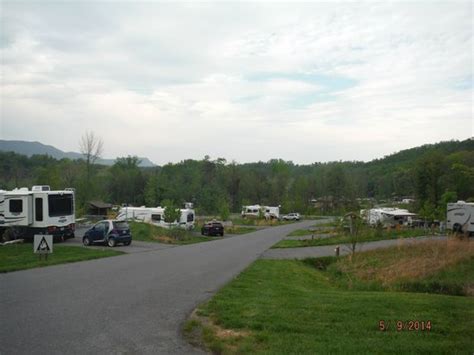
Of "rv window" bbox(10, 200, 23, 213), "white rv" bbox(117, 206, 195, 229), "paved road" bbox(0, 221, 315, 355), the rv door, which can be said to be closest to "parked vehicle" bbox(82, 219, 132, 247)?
the rv door

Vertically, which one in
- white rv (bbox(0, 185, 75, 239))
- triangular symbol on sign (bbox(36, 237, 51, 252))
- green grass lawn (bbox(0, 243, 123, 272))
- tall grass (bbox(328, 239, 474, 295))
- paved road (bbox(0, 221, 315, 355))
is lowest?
tall grass (bbox(328, 239, 474, 295))

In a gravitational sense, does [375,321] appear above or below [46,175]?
below

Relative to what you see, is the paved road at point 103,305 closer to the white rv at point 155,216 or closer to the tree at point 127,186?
the white rv at point 155,216

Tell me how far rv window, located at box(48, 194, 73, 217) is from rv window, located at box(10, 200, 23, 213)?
1.61 m

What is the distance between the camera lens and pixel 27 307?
9.38m

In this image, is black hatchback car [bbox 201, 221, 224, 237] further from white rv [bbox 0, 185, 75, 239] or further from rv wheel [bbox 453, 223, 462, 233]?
rv wheel [bbox 453, 223, 462, 233]

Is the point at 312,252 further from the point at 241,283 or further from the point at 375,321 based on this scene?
the point at 375,321

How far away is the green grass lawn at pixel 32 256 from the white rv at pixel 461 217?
90.2ft

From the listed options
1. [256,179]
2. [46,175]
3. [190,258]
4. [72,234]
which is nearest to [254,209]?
[256,179]

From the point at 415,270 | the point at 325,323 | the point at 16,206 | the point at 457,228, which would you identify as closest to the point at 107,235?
the point at 16,206

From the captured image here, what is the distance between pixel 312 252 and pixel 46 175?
40809 mm

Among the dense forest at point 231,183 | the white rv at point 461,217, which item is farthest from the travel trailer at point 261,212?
the white rv at point 461,217

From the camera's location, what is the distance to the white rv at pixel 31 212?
25.4 metres
